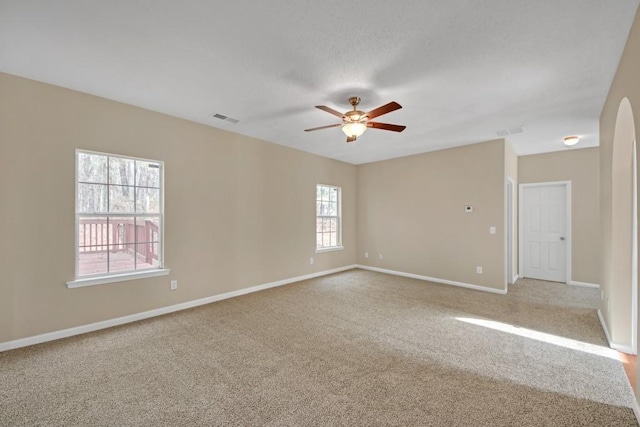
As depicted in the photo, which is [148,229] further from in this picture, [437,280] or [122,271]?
[437,280]

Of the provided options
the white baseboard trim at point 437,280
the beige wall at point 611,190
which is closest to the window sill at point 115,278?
the white baseboard trim at point 437,280

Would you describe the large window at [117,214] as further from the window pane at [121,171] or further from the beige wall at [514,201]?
the beige wall at [514,201]

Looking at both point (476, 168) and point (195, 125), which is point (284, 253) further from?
point (476, 168)

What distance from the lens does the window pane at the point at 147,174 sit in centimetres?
360

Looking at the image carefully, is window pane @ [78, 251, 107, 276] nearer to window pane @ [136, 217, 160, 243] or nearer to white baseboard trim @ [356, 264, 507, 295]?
window pane @ [136, 217, 160, 243]

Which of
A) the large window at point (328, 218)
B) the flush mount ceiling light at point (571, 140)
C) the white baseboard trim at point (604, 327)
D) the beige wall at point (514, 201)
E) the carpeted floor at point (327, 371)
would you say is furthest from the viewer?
the large window at point (328, 218)

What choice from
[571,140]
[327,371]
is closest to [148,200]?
[327,371]

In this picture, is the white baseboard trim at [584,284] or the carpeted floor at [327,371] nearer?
the carpeted floor at [327,371]

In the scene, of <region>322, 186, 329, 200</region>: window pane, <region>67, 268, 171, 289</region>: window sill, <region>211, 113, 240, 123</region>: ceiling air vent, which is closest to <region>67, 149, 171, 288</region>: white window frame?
<region>67, 268, 171, 289</region>: window sill

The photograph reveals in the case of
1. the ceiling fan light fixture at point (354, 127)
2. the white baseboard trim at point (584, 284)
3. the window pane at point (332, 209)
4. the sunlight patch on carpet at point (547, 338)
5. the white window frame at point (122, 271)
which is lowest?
the sunlight patch on carpet at point (547, 338)

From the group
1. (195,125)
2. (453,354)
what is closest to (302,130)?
(195,125)

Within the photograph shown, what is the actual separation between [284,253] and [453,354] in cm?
336

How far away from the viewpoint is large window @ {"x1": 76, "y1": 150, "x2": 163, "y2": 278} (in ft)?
10.5

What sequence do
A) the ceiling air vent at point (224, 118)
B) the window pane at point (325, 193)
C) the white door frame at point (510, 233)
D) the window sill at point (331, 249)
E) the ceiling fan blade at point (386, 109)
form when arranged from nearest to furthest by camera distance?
the ceiling fan blade at point (386, 109), the ceiling air vent at point (224, 118), the white door frame at point (510, 233), the window sill at point (331, 249), the window pane at point (325, 193)
